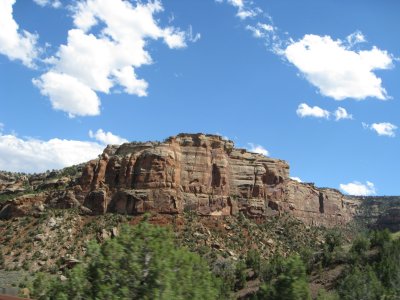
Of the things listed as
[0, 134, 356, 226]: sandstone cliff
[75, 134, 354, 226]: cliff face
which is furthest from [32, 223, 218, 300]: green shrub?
Answer: [75, 134, 354, 226]: cliff face

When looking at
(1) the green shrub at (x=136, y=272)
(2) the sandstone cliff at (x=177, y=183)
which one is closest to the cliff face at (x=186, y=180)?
(2) the sandstone cliff at (x=177, y=183)

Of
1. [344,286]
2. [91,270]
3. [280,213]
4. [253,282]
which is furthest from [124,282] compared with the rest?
[280,213]

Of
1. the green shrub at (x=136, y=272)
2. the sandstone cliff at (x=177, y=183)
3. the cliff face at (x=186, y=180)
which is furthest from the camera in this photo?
the cliff face at (x=186, y=180)

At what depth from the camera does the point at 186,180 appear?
10694 cm

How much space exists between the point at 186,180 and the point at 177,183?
316 centimetres

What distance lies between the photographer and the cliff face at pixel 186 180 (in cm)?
9906

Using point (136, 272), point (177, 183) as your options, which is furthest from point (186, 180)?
point (136, 272)

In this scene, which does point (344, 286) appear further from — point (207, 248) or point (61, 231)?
point (61, 231)

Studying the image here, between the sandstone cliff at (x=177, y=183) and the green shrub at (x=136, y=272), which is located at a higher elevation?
the sandstone cliff at (x=177, y=183)

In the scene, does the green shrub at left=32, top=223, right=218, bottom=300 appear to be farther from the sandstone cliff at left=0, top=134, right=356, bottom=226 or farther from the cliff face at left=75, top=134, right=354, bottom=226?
the cliff face at left=75, top=134, right=354, bottom=226

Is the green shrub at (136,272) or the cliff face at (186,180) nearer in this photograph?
the green shrub at (136,272)

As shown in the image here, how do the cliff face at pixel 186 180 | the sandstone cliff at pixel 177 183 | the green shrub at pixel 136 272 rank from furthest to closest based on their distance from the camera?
the cliff face at pixel 186 180, the sandstone cliff at pixel 177 183, the green shrub at pixel 136 272

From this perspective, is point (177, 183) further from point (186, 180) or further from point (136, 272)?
point (136, 272)

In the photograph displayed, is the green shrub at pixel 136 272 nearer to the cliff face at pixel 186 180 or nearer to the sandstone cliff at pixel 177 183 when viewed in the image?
the sandstone cliff at pixel 177 183
